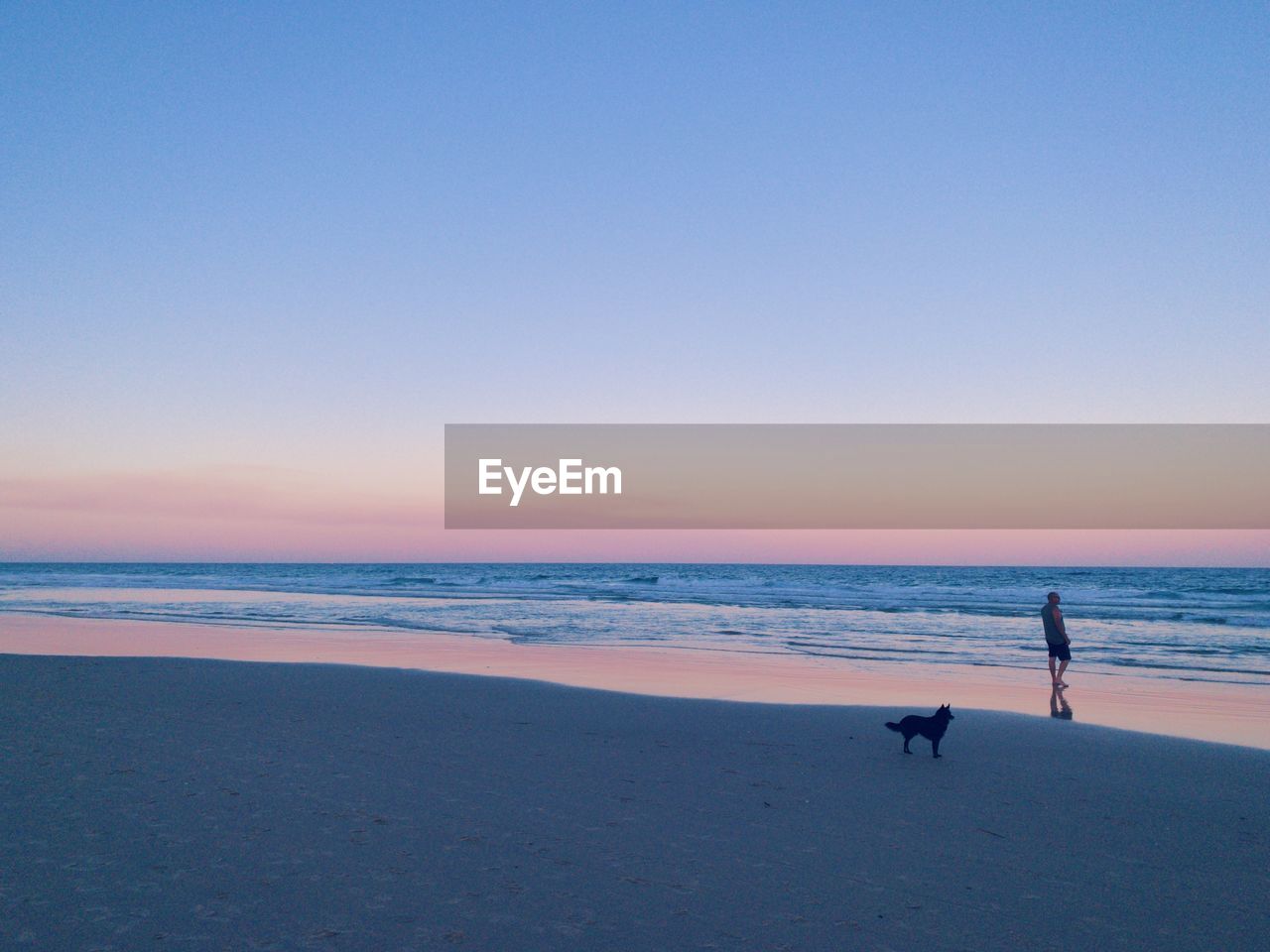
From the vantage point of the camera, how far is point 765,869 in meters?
5.59

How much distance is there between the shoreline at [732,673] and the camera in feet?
40.1

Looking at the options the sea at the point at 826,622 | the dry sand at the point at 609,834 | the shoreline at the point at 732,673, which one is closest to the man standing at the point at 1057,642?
the shoreline at the point at 732,673

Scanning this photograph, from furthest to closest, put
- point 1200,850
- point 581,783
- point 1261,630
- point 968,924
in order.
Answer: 1. point 1261,630
2. point 581,783
3. point 1200,850
4. point 968,924

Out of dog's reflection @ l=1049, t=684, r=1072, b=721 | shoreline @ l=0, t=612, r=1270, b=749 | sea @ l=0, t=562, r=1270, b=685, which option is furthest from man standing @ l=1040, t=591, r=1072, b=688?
sea @ l=0, t=562, r=1270, b=685

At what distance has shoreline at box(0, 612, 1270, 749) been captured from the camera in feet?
40.1

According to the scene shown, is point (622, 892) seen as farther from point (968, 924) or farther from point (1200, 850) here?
point (1200, 850)

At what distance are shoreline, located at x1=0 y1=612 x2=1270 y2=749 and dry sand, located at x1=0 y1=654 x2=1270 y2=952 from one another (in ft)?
6.41

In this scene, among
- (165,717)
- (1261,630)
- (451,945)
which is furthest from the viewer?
(1261,630)

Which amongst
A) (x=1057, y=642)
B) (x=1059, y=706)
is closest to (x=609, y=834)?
(x=1059, y=706)

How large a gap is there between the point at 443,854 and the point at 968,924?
3.27m

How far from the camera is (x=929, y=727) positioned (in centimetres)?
880

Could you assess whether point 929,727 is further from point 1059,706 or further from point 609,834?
point 1059,706

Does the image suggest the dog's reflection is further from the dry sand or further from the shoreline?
the dry sand

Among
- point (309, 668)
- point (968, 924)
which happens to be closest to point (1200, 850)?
point (968, 924)
